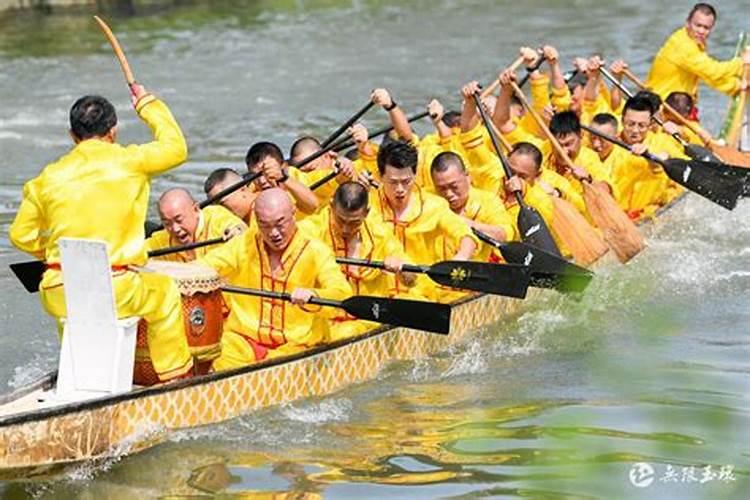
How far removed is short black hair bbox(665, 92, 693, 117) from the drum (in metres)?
6.26

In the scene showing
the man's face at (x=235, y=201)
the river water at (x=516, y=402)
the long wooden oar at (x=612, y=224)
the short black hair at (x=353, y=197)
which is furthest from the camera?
the long wooden oar at (x=612, y=224)

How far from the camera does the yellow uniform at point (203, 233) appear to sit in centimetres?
877

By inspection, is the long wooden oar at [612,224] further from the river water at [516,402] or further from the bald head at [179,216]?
the bald head at [179,216]

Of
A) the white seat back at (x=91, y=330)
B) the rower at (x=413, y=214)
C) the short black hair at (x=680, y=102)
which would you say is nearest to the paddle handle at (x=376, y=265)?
the rower at (x=413, y=214)

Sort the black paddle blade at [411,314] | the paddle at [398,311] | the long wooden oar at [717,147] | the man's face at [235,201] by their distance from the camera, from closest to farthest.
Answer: the paddle at [398,311] → the black paddle blade at [411,314] → the man's face at [235,201] → the long wooden oar at [717,147]

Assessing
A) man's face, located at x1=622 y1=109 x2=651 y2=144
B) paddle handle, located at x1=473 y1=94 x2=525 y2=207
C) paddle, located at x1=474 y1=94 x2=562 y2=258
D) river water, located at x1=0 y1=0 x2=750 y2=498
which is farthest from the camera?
man's face, located at x1=622 y1=109 x2=651 y2=144

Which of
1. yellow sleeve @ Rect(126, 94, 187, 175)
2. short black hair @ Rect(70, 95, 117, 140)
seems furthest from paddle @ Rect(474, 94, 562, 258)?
short black hair @ Rect(70, 95, 117, 140)

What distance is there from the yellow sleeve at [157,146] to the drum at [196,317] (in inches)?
20.5

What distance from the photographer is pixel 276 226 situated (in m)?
8.04

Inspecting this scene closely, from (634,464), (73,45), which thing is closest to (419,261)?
(634,464)

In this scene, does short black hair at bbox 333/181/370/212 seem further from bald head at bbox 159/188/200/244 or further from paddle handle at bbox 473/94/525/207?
paddle handle at bbox 473/94/525/207

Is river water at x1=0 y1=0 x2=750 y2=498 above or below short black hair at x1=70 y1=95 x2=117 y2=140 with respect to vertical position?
below

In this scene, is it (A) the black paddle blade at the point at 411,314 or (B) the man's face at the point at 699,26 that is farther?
(B) the man's face at the point at 699,26

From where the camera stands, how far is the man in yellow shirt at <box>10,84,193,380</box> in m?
7.27
